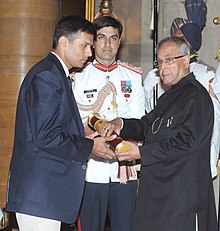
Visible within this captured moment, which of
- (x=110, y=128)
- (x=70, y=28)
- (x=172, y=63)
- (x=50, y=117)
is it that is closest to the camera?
(x=50, y=117)

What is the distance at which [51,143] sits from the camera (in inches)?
89.1

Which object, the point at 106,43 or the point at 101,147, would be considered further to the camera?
the point at 106,43

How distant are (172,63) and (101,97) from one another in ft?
2.06

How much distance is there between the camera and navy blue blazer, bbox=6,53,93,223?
227 centimetres

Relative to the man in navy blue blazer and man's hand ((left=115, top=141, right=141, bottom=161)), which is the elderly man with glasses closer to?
man's hand ((left=115, top=141, right=141, bottom=161))

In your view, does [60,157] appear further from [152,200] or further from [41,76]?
[152,200]

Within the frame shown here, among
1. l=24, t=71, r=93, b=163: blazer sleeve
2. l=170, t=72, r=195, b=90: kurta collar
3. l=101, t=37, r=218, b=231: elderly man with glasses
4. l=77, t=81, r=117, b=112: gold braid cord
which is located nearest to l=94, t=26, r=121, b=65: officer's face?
l=77, t=81, r=117, b=112: gold braid cord

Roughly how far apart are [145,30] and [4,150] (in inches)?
60.5

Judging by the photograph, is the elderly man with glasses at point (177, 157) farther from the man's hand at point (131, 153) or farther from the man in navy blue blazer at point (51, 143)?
the man in navy blue blazer at point (51, 143)

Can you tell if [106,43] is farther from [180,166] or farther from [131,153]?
[180,166]

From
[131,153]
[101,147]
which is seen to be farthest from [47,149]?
[131,153]

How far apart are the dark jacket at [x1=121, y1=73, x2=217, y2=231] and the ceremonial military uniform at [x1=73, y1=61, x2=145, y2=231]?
0.39 m

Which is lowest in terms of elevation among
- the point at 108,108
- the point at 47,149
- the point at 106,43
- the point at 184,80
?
the point at 47,149

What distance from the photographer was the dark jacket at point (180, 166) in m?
2.44
